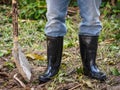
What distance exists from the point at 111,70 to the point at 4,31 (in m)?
2.08

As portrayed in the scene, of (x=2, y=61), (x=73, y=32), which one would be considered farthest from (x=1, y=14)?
(x=2, y=61)

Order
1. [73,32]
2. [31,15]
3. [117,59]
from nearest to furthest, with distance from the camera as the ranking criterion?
1. [117,59]
2. [73,32]
3. [31,15]

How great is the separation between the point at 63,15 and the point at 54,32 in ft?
0.59

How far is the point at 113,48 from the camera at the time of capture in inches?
174

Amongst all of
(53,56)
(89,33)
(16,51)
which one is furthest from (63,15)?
(16,51)

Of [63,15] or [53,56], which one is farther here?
[53,56]

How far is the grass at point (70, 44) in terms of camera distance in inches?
138

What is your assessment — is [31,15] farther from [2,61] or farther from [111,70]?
[111,70]

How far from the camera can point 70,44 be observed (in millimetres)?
4633

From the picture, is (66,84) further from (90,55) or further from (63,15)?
(63,15)

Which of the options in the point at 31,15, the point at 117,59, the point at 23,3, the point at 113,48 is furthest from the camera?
the point at 23,3

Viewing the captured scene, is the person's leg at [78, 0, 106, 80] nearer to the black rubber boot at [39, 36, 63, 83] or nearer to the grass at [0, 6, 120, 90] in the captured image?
the grass at [0, 6, 120, 90]

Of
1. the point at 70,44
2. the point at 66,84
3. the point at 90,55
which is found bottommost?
the point at 66,84

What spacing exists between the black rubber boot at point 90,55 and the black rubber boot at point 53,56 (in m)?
0.22
